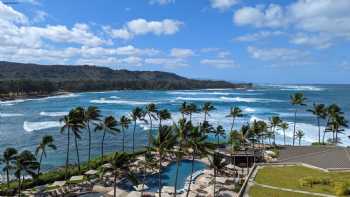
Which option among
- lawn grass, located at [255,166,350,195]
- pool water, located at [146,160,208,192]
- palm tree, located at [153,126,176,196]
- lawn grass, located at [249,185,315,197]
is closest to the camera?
palm tree, located at [153,126,176,196]

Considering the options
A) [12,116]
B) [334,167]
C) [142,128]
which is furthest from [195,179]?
[12,116]

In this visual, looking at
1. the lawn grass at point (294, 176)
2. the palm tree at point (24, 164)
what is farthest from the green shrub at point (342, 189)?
the palm tree at point (24, 164)

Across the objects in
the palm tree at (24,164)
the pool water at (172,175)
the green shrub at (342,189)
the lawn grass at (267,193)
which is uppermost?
the palm tree at (24,164)

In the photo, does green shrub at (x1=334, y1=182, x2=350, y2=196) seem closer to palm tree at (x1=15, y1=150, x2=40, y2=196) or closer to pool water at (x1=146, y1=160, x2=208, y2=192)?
pool water at (x1=146, y1=160, x2=208, y2=192)

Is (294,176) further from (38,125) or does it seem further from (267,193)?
(38,125)

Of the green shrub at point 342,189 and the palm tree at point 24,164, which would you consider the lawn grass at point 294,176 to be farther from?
the palm tree at point 24,164

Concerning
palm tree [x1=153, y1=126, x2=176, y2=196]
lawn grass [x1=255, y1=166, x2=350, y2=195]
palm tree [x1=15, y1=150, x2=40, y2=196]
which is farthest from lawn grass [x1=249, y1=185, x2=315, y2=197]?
palm tree [x1=15, y1=150, x2=40, y2=196]

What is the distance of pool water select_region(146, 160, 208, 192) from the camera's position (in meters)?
42.8

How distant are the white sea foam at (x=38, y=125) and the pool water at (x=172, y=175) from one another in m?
45.4

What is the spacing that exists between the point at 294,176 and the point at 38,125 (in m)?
71.0

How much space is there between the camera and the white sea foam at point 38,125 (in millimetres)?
82812

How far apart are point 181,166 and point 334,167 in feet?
69.7

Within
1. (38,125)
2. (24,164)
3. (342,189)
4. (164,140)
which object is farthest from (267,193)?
(38,125)

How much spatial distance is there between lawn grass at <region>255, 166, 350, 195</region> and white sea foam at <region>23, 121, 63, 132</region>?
61.4m
